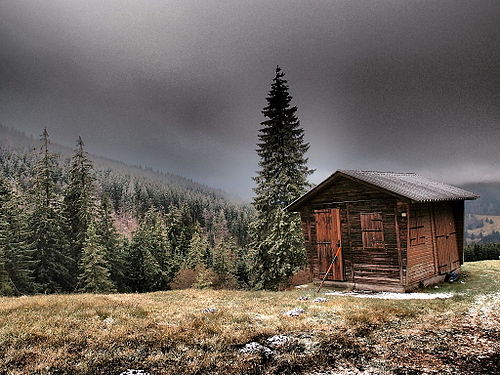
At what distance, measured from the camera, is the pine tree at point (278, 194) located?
88.5ft

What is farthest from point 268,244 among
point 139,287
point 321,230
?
point 139,287

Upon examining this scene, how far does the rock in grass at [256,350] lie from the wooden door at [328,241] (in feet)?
38.4

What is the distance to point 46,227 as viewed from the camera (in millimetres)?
35438

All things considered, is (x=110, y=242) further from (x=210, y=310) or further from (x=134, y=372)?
(x=134, y=372)

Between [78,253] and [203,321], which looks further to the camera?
[78,253]

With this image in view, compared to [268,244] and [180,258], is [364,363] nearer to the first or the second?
[268,244]

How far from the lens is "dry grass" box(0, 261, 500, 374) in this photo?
279 inches

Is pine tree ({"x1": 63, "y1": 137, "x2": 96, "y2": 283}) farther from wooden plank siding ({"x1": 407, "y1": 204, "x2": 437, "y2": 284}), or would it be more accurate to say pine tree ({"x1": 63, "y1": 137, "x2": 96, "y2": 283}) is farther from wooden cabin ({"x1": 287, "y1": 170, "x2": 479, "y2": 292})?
wooden plank siding ({"x1": 407, "y1": 204, "x2": 437, "y2": 284})

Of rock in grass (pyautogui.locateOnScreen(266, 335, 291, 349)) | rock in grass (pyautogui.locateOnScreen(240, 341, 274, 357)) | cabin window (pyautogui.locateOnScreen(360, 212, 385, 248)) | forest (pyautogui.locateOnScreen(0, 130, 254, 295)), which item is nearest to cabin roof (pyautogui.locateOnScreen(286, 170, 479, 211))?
cabin window (pyautogui.locateOnScreen(360, 212, 385, 248))

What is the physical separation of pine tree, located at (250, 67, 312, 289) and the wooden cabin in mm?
6193

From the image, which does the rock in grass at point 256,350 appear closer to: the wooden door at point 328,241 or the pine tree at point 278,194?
the wooden door at point 328,241

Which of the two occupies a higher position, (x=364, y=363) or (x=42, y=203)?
(x=42, y=203)

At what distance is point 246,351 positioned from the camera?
7.98 meters

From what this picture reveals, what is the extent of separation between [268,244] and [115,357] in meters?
20.3
